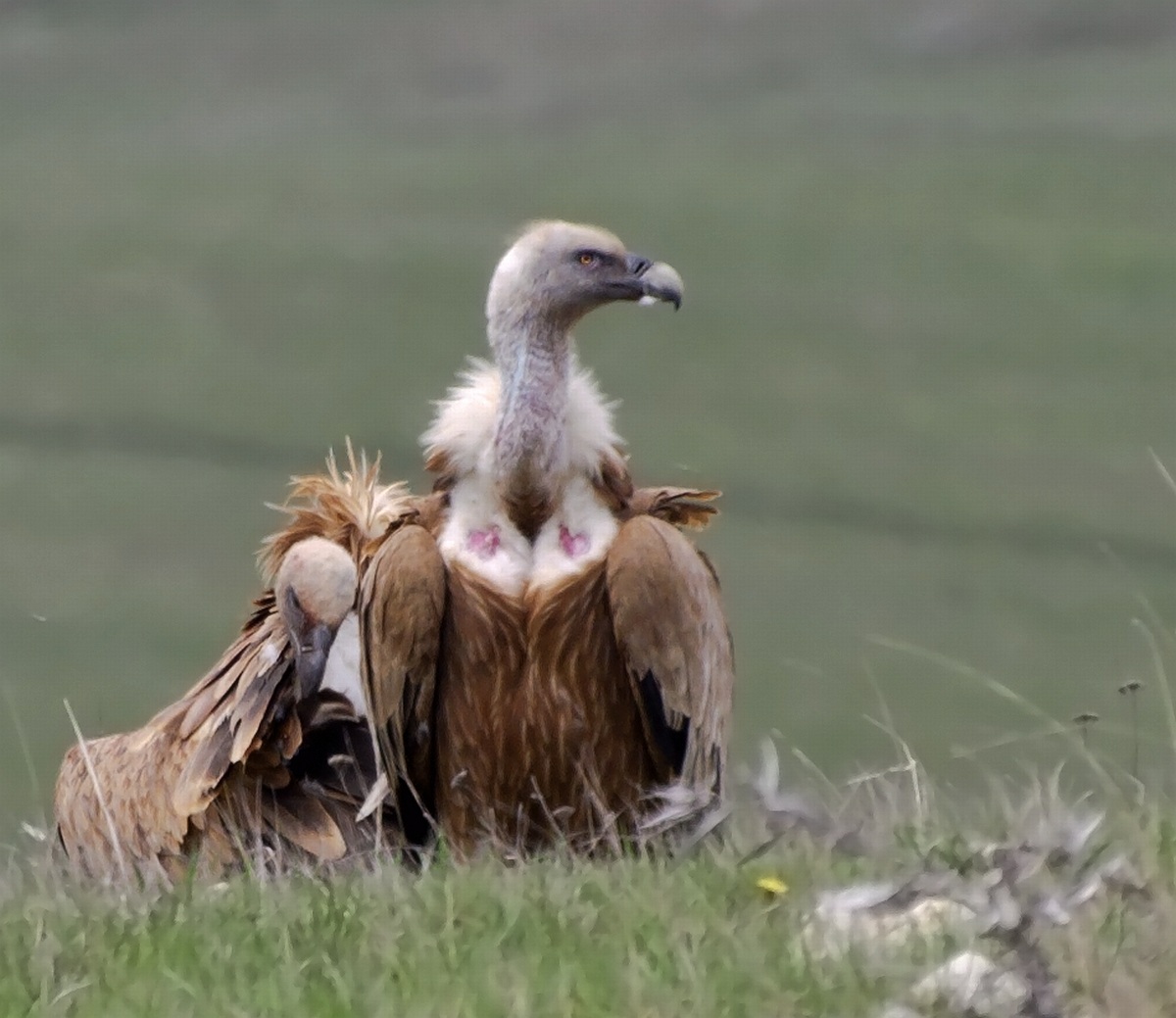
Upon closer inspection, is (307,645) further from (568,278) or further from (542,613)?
(568,278)

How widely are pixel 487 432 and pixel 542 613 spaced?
1.61 feet

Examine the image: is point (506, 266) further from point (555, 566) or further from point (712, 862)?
point (712, 862)

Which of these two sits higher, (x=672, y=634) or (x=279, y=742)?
(x=672, y=634)

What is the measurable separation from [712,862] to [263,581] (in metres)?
2.47

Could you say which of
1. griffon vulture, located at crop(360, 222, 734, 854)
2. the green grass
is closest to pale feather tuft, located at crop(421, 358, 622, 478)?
griffon vulture, located at crop(360, 222, 734, 854)

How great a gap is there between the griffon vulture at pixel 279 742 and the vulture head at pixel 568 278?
0.70 meters

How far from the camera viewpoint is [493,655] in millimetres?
5293

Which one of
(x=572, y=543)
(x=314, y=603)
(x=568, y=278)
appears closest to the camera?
(x=572, y=543)

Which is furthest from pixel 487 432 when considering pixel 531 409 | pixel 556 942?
pixel 556 942

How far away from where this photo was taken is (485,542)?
210 inches

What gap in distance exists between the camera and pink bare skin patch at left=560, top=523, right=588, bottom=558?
528 cm

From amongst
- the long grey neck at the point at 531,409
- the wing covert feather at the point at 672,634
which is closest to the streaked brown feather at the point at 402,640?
the long grey neck at the point at 531,409

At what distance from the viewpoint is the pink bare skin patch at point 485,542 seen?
5.31 metres

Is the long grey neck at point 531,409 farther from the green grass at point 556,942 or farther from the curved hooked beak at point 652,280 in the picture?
the green grass at point 556,942
